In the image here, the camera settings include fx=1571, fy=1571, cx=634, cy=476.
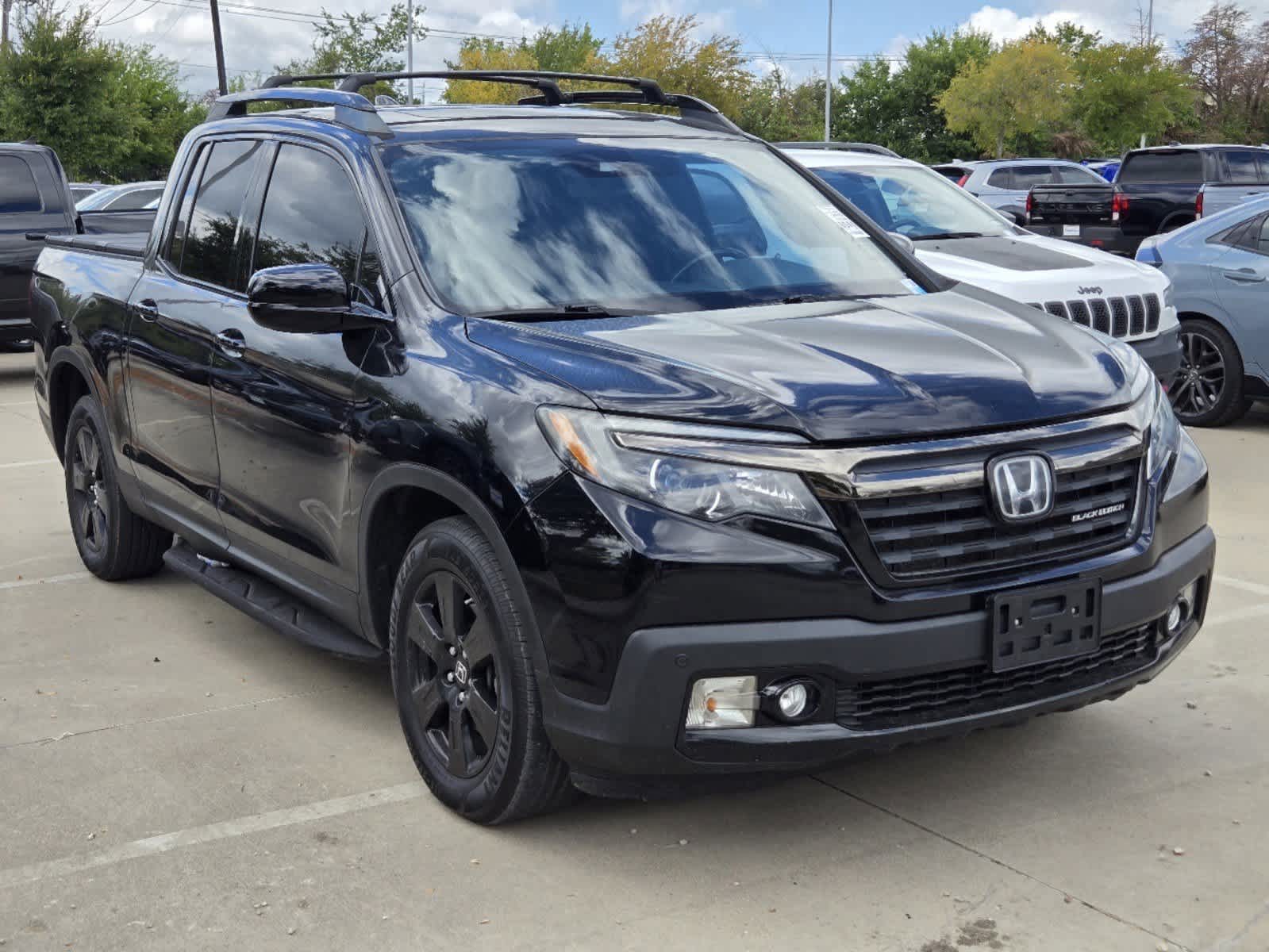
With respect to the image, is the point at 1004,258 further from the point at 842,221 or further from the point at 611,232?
the point at 611,232

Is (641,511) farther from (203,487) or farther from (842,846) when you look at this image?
(203,487)

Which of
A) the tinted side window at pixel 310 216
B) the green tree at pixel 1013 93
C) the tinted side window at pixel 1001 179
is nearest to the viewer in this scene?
the tinted side window at pixel 310 216

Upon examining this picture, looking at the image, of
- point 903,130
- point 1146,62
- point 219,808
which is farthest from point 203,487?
point 903,130

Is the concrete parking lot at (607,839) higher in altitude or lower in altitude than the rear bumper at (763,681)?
lower

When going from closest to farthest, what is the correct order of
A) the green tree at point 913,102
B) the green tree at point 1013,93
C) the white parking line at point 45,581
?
the white parking line at point 45,581 → the green tree at point 1013,93 → the green tree at point 913,102

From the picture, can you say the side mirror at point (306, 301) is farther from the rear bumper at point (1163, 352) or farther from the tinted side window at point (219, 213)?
the rear bumper at point (1163, 352)

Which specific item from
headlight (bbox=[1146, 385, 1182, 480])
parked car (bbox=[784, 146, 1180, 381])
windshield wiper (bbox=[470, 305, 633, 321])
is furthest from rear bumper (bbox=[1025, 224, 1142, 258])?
windshield wiper (bbox=[470, 305, 633, 321])

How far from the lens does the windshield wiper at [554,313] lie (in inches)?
162

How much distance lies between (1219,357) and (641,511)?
786cm

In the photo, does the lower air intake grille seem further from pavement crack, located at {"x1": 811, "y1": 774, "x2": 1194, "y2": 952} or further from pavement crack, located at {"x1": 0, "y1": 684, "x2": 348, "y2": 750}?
pavement crack, located at {"x1": 0, "y1": 684, "x2": 348, "y2": 750}

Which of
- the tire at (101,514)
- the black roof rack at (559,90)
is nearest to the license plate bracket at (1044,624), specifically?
the black roof rack at (559,90)

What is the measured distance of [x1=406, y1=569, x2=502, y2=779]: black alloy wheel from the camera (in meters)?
3.86

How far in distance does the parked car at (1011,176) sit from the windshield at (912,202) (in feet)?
48.0

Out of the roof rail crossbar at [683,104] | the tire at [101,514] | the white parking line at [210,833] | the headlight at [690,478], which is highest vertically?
the roof rail crossbar at [683,104]
